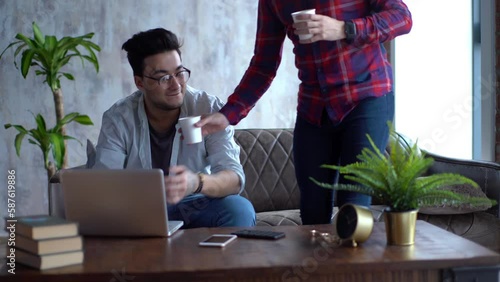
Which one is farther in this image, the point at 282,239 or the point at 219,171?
the point at 219,171

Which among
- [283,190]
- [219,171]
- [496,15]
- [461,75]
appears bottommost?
[283,190]

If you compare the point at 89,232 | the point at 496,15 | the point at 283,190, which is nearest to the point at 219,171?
the point at 89,232

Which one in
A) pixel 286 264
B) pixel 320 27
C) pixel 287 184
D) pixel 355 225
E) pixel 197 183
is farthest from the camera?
pixel 287 184

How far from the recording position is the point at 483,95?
3797 millimetres

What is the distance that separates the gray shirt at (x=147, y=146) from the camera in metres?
2.28

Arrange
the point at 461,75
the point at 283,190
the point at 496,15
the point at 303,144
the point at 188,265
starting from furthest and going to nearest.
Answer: the point at 461,75
the point at 496,15
the point at 283,190
the point at 303,144
the point at 188,265

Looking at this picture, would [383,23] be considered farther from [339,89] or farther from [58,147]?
[58,147]

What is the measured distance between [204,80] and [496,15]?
1903mm

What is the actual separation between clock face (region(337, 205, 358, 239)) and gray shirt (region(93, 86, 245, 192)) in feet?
2.34

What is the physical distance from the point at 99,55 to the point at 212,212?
2443 millimetres

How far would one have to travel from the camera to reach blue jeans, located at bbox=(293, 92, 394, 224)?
1.93 meters

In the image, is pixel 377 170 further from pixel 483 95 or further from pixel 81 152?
pixel 81 152

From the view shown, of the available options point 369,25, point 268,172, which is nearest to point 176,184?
point 369,25

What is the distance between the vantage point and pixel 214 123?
6.90 ft
